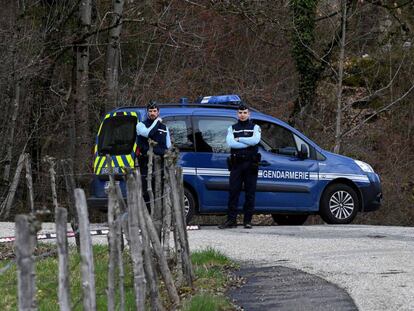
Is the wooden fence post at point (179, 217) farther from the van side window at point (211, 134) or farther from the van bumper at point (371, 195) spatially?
the van bumper at point (371, 195)

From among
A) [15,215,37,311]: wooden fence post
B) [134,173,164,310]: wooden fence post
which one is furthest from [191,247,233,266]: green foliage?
[15,215,37,311]: wooden fence post

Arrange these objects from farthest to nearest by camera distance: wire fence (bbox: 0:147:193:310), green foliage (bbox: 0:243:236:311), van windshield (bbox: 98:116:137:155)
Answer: van windshield (bbox: 98:116:137:155) < green foliage (bbox: 0:243:236:311) < wire fence (bbox: 0:147:193:310)

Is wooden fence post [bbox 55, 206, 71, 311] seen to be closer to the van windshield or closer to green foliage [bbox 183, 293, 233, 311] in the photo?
green foliage [bbox 183, 293, 233, 311]

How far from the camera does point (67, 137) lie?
25.8 m

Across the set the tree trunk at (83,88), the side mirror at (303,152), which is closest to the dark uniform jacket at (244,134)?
the side mirror at (303,152)

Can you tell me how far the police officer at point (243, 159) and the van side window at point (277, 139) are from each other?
61.6 inches

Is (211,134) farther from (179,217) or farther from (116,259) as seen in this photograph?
(116,259)

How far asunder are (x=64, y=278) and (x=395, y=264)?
238 inches

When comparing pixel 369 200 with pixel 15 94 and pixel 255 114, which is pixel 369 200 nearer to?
pixel 255 114

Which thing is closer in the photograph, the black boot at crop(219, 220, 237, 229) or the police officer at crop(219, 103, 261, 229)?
the police officer at crop(219, 103, 261, 229)

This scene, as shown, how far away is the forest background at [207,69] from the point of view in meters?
24.7

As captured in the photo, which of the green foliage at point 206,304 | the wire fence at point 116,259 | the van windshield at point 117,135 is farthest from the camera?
the van windshield at point 117,135

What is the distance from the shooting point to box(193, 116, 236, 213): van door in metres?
16.6

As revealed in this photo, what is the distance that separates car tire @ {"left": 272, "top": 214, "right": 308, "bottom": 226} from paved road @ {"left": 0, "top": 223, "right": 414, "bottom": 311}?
7.15 feet
